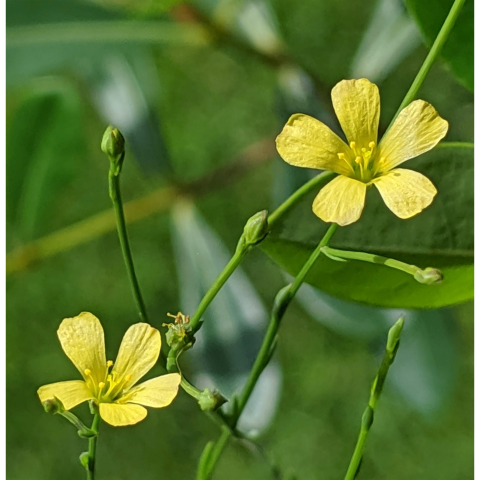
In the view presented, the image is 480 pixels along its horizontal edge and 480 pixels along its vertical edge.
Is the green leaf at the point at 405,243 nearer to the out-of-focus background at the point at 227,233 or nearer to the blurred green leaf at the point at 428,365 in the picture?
the out-of-focus background at the point at 227,233

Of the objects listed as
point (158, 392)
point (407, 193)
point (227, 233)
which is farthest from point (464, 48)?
point (227, 233)

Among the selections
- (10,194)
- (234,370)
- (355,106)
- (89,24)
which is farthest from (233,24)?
A: (355,106)

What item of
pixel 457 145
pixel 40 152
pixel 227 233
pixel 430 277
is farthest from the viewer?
pixel 227 233

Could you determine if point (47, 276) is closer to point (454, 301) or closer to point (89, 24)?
point (89, 24)

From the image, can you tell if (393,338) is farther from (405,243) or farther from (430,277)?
(405,243)

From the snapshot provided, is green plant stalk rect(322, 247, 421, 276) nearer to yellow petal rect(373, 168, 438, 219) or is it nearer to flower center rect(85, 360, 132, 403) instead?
yellow petal rect(373, 168, 438, 219)

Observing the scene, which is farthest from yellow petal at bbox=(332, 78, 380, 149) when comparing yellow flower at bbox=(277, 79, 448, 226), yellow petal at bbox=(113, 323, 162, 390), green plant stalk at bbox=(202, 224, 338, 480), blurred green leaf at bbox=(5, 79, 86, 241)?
blurred green leaf at bbox=(5, 79, 86, 241)
